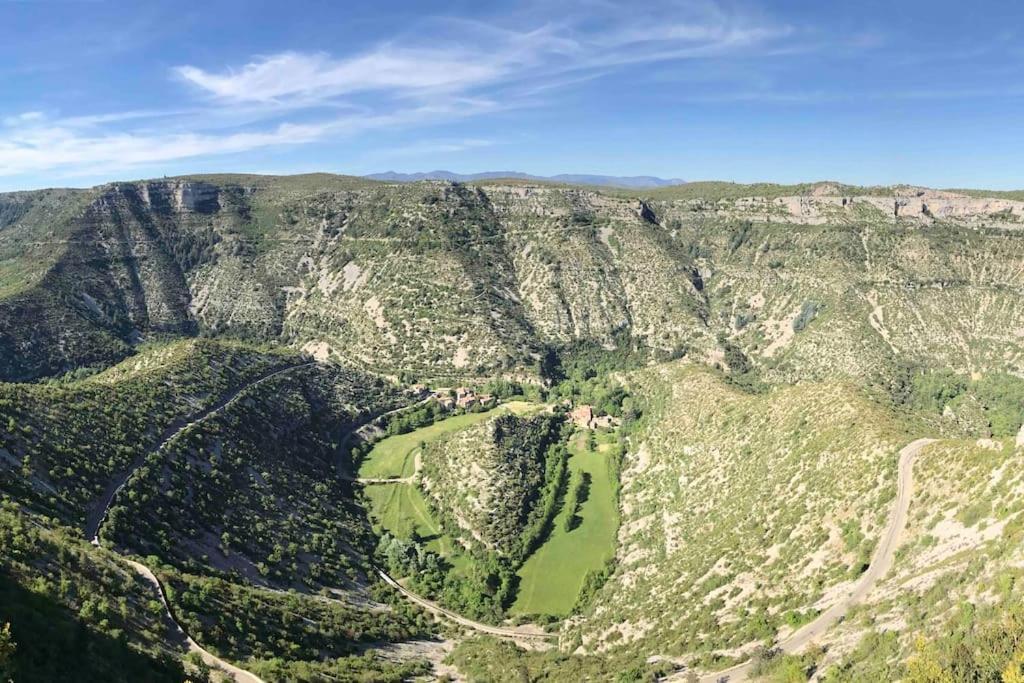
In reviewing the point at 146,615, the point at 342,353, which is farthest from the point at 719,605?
the point at 342,353

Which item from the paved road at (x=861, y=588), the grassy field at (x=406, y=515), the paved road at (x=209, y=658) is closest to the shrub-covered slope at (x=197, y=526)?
the paved road at (x=209, y=658)

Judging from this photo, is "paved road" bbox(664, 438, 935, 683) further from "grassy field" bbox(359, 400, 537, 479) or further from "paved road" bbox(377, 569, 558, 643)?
"grassy field" bbox(359, 400, 537, 479)

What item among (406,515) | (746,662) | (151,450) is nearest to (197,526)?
(151,450)

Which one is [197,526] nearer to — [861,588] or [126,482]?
[126,482]

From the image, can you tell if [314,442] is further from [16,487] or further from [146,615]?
[146,615]

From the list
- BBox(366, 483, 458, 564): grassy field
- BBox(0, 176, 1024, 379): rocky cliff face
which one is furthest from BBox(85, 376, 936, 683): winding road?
BBox(0, 176, 1024, 379): rocky cliff face

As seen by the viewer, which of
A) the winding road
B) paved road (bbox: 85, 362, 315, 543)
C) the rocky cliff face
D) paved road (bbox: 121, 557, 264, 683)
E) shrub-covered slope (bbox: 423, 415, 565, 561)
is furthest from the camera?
the rocky cliff face
